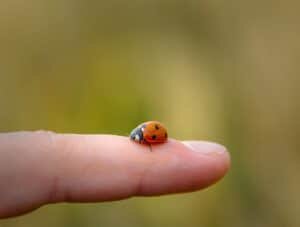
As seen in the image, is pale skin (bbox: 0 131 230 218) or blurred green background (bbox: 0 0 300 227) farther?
blurred green background (bbox: 0 0 300 227)

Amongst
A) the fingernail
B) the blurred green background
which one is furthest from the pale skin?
the blurred green background

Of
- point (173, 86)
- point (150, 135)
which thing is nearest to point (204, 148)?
point (150, 135)

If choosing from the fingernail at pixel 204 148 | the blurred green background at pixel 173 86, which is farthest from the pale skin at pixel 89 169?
the blurred green background at pixel 173 86

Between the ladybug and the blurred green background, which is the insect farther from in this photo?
the blurred green background

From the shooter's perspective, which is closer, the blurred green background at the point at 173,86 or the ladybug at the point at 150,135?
the ladybug at the point at 150,135

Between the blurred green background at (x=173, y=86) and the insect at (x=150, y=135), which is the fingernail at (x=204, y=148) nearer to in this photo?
the insect at (x=150, y=135)

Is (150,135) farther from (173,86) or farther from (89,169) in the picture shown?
(173,86)

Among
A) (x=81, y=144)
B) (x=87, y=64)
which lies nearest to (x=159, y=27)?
(x=87, y=64)
